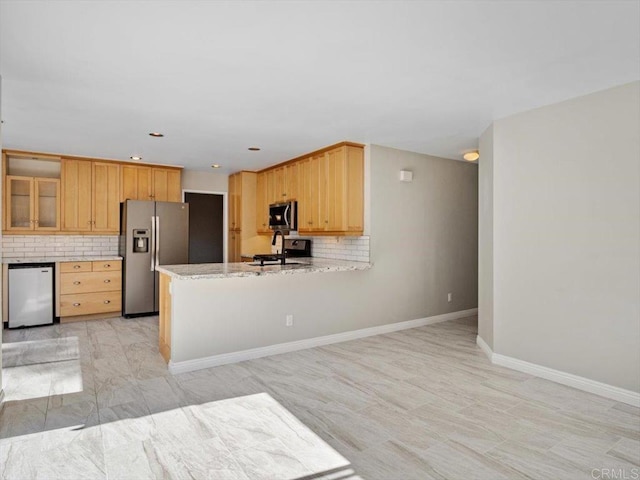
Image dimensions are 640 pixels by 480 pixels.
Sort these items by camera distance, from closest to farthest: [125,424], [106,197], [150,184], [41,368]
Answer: [125,424]
[41,368]
[106,197]
[150,184]

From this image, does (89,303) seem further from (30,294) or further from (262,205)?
(262,205)

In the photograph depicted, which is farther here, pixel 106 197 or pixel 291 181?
pixel 106 197

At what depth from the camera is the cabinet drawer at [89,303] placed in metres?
5.44

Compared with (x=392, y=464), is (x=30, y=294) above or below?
above

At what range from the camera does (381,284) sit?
5074 mm

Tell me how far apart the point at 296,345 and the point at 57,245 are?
13.4 ft

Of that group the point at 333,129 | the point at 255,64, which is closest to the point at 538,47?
the point at 255,64

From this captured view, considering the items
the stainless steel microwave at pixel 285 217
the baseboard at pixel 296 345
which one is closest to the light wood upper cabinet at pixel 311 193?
the stainless steel microwave at pixel 285 217

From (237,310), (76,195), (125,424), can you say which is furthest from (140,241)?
(125,424)

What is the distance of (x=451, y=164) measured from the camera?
579cm

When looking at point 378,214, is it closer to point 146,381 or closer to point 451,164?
point 451,164

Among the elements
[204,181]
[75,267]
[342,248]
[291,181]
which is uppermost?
[204,181]

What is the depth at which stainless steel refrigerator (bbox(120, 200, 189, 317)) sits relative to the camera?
5.77 m

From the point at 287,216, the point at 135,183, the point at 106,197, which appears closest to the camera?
the point at 287,216
